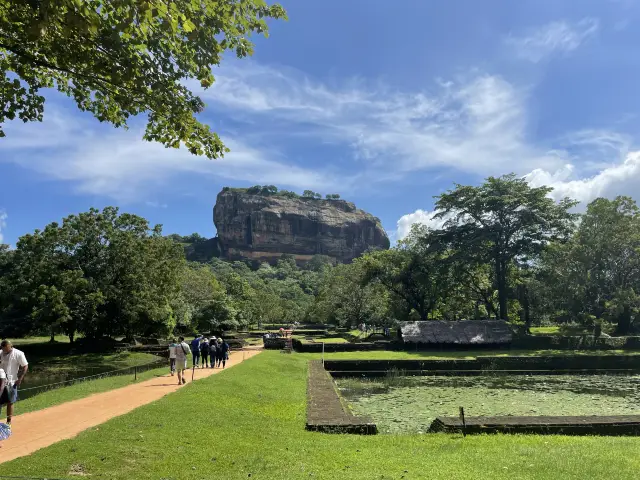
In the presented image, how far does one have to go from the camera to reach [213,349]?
1906cm

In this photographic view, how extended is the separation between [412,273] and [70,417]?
109 feet

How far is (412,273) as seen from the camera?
1561 inches

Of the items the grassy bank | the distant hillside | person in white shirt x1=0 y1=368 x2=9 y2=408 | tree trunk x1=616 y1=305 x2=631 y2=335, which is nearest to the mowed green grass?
person in white shirt x1=0 y1=368 x2=9 y2=408

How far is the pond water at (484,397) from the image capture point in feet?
40.8

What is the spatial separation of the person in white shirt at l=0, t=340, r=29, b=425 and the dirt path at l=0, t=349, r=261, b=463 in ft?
2.40

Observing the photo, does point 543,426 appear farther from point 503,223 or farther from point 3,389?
point 503,223

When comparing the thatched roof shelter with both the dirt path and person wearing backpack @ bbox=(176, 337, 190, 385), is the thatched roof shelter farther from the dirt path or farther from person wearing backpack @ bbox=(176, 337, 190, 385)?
the dirt path

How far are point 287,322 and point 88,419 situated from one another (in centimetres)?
8156

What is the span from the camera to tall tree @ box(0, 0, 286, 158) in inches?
156

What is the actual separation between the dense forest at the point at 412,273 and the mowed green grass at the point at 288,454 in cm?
1835

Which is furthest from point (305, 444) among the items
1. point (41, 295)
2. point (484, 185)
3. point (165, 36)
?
point (484, 185)

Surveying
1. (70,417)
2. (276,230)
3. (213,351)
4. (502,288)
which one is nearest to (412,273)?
(502,288)

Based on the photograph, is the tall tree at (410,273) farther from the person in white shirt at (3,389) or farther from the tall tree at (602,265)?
the person in white shirt at (3,389)

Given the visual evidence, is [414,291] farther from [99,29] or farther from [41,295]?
[99,29]
